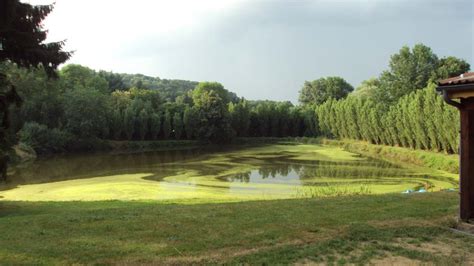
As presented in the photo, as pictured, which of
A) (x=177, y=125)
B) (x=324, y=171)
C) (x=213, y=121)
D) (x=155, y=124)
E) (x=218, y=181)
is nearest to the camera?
(x=218, y=181)

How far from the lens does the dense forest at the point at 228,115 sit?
35.2m

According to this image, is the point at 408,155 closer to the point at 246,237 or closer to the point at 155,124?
the point at 246,237

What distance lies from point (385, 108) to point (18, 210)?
42.4 m

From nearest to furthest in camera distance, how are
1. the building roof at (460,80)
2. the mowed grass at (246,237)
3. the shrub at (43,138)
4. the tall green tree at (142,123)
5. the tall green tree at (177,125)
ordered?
the mowed grass at (246,237) < the building roof at (460,80) < the shrub at (43,138) < the tall green tree at (142,123) < the tall green tree at (177,125)

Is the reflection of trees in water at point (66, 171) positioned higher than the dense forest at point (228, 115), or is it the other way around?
the dense forest at point (228, 115)

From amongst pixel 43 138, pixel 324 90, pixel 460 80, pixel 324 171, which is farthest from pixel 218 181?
pixel 324 90

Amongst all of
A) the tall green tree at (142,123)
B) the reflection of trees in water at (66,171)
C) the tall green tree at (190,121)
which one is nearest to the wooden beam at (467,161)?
the reflection of trees in water at (66,171)

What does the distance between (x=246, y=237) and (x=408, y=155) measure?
3243 cm

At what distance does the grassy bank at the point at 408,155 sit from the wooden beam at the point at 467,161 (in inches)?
844

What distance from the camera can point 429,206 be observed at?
859 cm

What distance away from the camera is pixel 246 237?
19.5 feet

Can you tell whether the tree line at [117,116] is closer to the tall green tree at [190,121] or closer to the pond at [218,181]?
the tall green tree at [190,121]

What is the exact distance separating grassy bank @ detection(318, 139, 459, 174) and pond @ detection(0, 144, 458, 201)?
123 centimetres

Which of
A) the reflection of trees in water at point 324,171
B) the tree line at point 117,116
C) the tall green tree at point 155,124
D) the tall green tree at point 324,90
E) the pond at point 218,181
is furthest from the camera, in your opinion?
the tall green tree at point 324,90
